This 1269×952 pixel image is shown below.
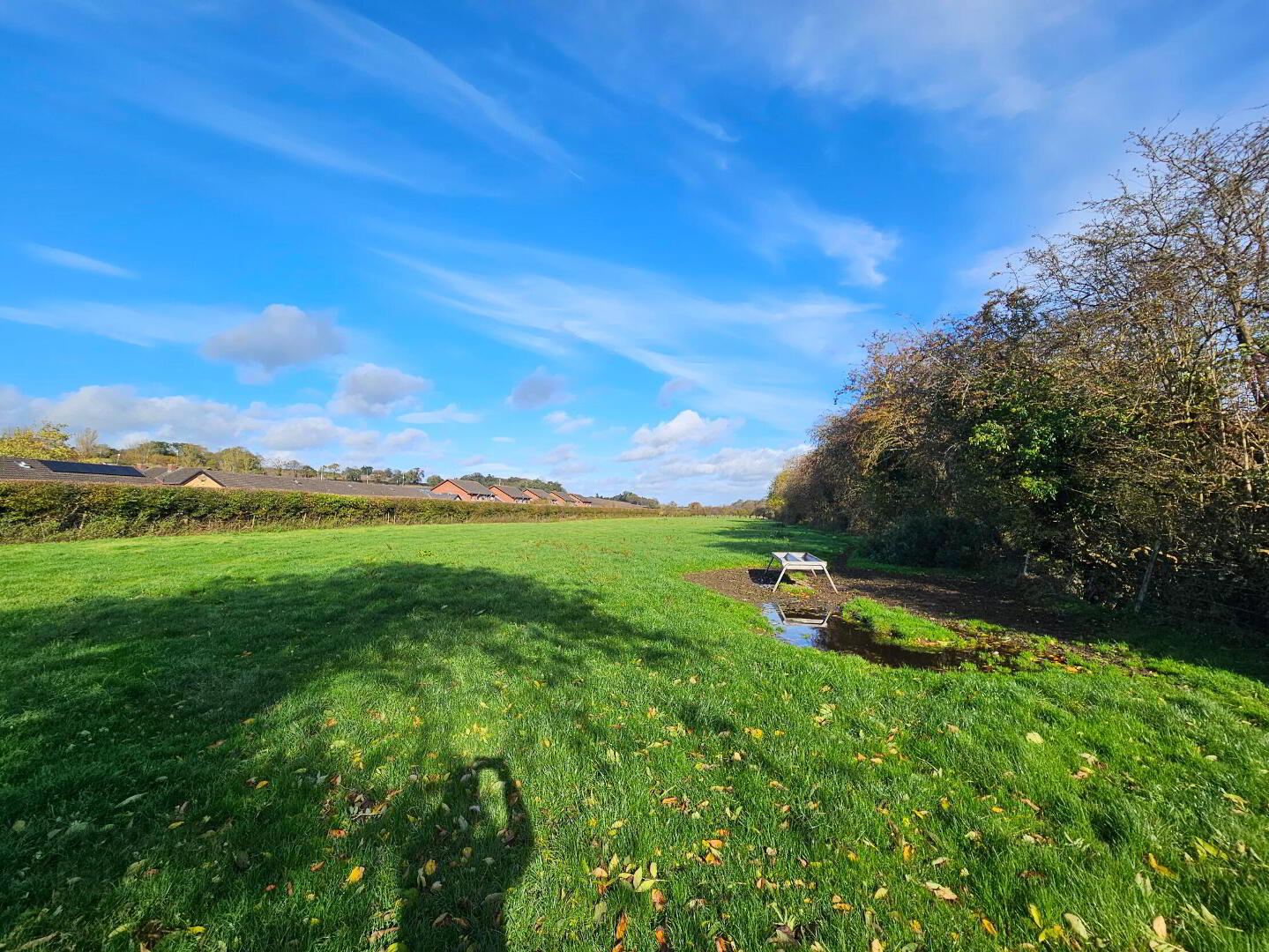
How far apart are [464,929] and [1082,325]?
12.5 metres

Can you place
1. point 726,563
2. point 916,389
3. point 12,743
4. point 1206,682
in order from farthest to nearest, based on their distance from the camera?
point 726,563 < point 916,389 < point 1206,682 < point 12,743

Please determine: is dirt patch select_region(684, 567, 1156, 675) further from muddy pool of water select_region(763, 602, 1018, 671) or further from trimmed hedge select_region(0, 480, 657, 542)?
trimmed hedge select_region(0, 480, 657, 542)

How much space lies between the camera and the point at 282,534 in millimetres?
24594

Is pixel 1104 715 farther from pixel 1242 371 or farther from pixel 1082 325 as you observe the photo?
pixel 1082 325

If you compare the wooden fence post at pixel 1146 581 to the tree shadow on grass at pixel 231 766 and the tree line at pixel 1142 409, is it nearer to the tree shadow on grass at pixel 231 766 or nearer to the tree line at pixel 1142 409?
the tree line at pixel 1142 409

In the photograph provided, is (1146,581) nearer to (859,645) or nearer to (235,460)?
(859,645)

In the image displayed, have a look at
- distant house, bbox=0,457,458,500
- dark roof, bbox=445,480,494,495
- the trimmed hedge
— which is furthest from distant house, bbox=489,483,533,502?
the trimmed hedge

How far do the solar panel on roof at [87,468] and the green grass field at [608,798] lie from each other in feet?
218

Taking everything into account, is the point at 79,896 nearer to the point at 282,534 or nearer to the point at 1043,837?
the point at 1043,837

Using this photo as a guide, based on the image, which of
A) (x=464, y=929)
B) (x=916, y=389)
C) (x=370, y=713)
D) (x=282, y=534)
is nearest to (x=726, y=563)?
(x=916, y=389)

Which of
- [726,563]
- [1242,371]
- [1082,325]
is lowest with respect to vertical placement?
[726,563]

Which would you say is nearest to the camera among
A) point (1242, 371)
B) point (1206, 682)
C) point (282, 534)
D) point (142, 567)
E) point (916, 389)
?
point (1206, 682)

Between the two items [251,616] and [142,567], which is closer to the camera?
[251,616]

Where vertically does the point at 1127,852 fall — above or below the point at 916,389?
below
